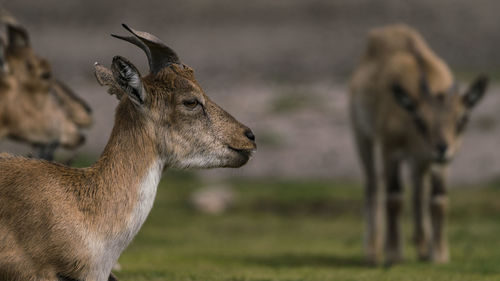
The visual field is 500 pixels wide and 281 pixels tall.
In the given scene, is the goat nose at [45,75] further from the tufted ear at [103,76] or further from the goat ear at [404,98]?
the tufted ear at [103,76]

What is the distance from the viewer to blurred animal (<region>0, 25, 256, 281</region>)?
23.6 ft

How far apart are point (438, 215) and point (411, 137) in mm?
1099

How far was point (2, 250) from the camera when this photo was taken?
7102mm

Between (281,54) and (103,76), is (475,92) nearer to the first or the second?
(103,76)

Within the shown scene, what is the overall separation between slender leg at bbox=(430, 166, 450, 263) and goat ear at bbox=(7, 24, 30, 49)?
18.8 feet

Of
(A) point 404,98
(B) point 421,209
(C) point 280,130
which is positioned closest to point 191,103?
(A) point 404,98

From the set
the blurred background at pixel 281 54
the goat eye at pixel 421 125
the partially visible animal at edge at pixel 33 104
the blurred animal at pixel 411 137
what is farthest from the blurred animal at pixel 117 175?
the blurred background at pixel 281 54

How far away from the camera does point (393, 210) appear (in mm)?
13641

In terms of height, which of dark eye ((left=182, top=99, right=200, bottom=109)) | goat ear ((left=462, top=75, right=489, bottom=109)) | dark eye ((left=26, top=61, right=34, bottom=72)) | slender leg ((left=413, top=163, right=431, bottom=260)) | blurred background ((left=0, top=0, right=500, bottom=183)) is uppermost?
dark eye ((left=182, top=99, right=200, bottom=109))

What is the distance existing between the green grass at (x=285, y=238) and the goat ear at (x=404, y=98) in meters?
2.07

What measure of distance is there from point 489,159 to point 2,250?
17.9 m

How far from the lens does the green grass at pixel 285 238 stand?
1127 centimetres

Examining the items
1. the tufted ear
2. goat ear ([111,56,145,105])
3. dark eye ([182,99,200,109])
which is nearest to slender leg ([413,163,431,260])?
dark eye ([182,99,200,109])

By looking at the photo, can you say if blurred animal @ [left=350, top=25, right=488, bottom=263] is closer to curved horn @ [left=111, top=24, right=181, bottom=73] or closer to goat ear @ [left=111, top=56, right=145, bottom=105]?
curved horn @ [left=111, top=24, right=181, bottom=73]
